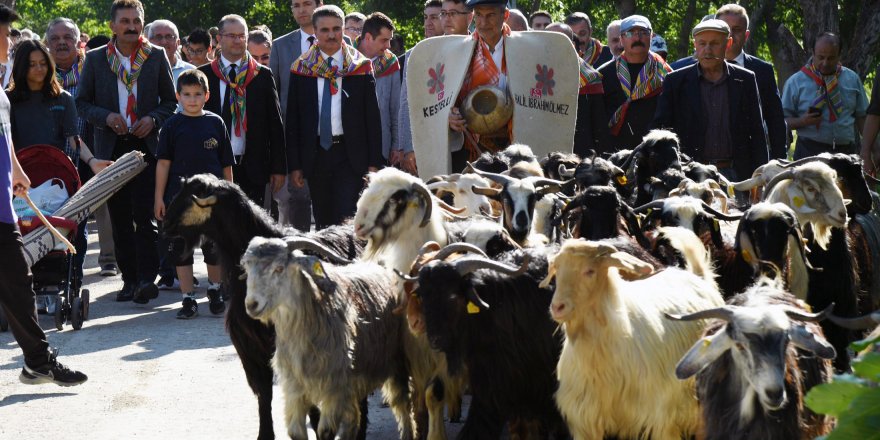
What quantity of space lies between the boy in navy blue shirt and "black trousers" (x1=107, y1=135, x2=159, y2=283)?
35.3 inches

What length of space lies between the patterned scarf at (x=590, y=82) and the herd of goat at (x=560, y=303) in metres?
2.23

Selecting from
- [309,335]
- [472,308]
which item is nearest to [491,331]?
[472,308]

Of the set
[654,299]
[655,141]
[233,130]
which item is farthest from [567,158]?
[654,299]

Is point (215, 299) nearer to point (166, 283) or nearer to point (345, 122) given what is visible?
point (166, 283)

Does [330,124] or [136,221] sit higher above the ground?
[330,124]

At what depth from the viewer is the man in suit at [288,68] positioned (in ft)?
40.9

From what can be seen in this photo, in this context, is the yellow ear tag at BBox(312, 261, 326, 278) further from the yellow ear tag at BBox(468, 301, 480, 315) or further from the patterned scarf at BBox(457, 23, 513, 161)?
the patterned scarf at BBox(457, 23, 513, 161)

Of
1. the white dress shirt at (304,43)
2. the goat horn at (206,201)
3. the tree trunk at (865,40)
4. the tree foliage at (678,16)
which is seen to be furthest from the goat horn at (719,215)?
the tree trunk at (865,40)

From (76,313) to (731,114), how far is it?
5.67 m

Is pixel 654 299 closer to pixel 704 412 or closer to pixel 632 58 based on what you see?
pixel 704 412

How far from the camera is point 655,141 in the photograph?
30.7 feet

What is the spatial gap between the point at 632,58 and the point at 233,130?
3.82 m

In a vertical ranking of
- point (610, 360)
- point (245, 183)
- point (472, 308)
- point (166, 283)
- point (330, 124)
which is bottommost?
point (166, 283)

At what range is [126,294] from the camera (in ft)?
38.9
